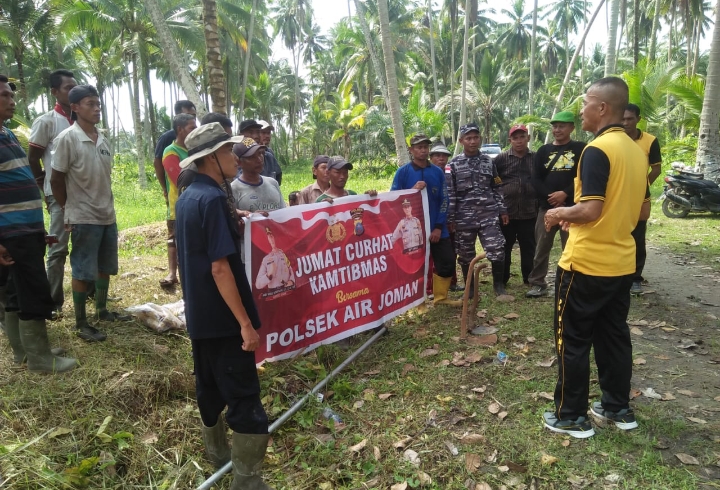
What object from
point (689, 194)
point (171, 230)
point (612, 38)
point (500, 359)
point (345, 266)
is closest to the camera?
point (500, 359)

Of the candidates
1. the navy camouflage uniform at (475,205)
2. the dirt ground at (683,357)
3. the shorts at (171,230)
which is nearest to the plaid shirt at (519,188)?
the navy camouflage uniform at (475,205)

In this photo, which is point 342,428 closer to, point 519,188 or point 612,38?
point 519,188

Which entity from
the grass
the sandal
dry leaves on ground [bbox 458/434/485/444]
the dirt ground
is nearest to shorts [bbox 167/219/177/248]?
the sandal

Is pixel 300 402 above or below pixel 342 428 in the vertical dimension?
above

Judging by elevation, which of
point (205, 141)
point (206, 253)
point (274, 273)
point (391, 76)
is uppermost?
point (391, 76)

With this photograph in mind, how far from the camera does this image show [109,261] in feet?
14.3

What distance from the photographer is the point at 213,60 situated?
23.5ft

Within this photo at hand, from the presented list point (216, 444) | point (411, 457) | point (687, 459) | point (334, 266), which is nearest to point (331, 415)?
point (411, 457)

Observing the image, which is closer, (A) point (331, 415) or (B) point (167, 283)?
(A) point (331, 415)

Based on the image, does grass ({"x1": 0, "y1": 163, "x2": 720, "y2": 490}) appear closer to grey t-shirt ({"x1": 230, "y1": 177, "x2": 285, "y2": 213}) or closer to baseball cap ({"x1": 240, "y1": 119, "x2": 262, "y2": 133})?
grey t-shirt ({"x1": 230, "y1": 177, "x2": 285, "y2": 213})

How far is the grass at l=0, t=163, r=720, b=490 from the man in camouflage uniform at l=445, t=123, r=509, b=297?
1412 mm

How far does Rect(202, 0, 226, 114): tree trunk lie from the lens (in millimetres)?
7125

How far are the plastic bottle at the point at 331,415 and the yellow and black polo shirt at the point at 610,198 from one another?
1.96m

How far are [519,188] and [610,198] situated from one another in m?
3.04
